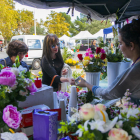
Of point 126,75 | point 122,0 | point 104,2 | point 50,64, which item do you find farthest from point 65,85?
point 122,0

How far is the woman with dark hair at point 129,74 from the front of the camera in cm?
108

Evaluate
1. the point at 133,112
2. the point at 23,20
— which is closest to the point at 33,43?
the point at 133,112

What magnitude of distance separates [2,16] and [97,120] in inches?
623

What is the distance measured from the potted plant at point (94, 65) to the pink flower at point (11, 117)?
1069 mm

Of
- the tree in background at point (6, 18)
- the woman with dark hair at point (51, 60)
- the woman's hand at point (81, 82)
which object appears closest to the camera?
the woman's hand at point (81, 82)

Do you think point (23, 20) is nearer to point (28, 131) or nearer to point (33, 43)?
point (33, 43)

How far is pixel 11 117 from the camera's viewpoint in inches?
30.3

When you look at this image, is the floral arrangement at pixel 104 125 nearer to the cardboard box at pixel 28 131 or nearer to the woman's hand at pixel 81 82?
the cardboard box at pixel 28 131

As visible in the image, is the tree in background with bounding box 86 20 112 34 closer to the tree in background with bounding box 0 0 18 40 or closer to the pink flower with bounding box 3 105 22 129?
the tree in background with bounding box 0 0 18 40

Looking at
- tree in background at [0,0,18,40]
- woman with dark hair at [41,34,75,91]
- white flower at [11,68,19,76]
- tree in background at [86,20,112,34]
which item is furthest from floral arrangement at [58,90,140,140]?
tree in background at [86,20,112,34]

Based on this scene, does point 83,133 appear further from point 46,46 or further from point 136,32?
point 46,46

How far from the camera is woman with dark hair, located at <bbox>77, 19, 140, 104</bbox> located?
1.08m

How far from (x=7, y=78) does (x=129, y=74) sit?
817 millimetres

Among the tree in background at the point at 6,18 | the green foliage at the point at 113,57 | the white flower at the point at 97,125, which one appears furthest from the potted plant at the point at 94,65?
the tree in background at the point at 6,18
